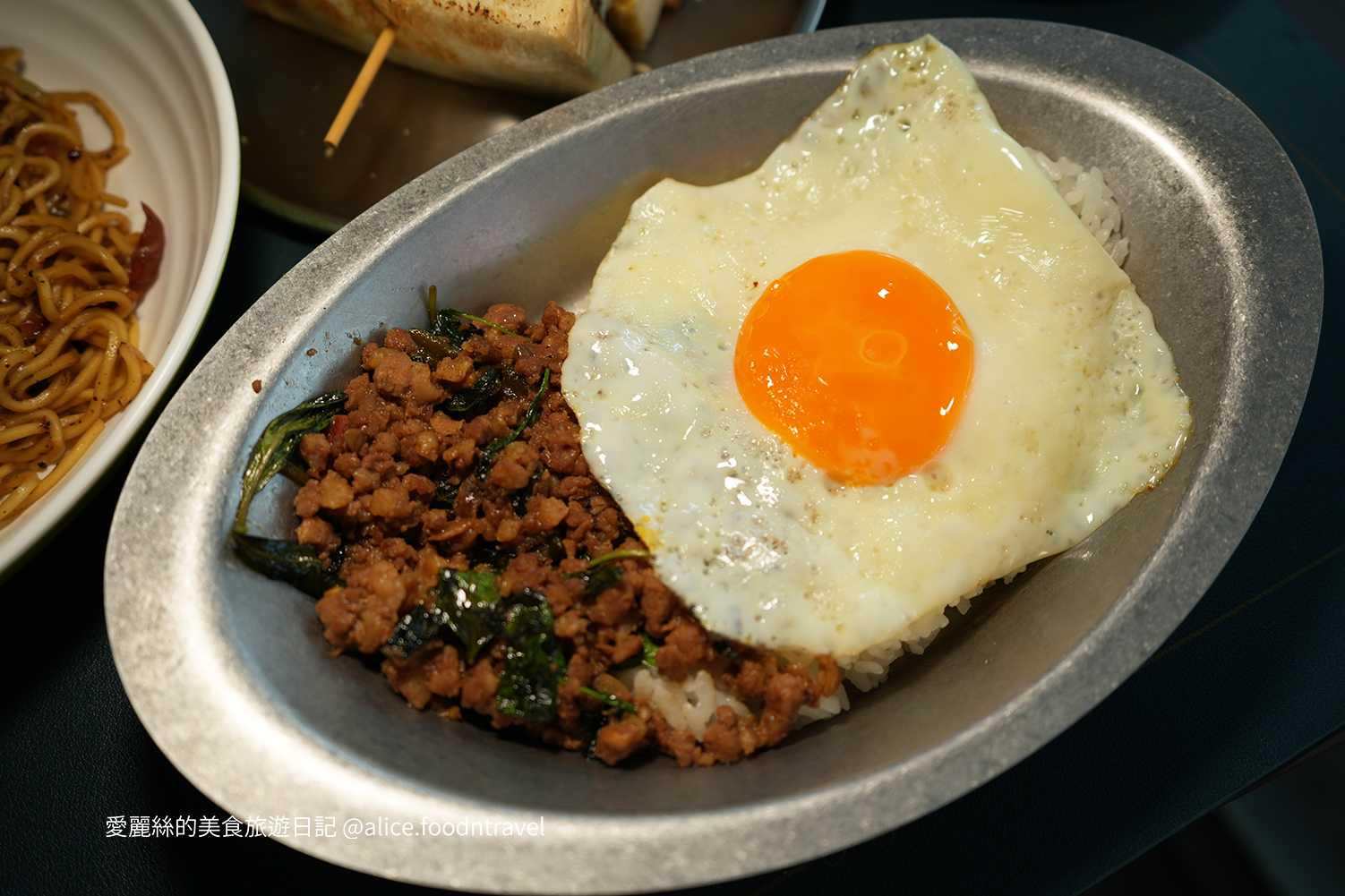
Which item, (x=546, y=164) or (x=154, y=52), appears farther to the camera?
(x=154, y=52)

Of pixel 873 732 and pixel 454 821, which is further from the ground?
pixel 873 732

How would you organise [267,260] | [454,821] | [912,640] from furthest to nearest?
[267,260] < [912,640] < [454,821]

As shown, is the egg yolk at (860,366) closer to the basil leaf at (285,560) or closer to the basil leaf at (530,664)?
the basil leaf at (530,664)

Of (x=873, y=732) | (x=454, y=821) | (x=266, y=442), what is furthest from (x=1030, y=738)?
(x=266, y=442)

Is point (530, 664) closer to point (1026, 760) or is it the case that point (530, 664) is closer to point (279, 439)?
point (279, 439)

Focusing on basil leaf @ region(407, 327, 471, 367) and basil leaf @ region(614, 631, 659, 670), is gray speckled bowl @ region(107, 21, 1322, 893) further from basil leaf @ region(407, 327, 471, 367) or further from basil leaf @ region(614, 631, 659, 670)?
basil leaf @ region(614, 631, 659, 670)

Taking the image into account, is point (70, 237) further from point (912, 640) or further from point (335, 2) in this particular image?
point (912, 640)
